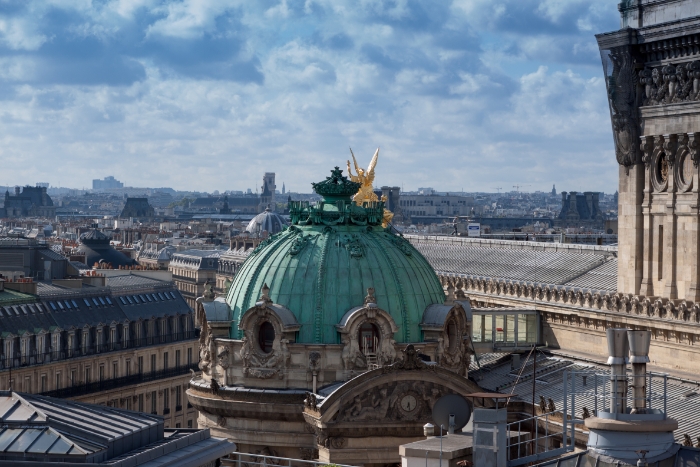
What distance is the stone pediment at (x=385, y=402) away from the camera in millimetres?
64500

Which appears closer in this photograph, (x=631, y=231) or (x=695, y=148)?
(x=695, y=148)

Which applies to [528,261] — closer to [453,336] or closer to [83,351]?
[453,336]

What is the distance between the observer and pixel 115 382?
123 metres

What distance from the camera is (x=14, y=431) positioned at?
179 ft

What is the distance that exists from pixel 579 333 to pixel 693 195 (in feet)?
31.2

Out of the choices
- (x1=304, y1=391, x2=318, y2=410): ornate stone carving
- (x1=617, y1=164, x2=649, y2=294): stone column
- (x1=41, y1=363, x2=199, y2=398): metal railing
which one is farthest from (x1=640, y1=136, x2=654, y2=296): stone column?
(x1=41, y1=363, x2=199, y2=398): metal railing

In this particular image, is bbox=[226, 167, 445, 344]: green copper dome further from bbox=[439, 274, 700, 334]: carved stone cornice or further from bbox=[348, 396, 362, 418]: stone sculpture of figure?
bbox=[439, 274, 700, 334]: carved stone cornice

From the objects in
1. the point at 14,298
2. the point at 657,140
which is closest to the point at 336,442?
the point at 657,140

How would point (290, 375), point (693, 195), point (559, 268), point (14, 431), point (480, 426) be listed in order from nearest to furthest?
point (480, 426) < point (14, 431) < point (290, 375) < point (693, 195) < point (559, 268)

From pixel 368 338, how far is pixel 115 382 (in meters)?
57.9

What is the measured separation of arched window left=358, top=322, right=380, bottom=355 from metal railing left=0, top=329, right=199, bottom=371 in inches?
1908

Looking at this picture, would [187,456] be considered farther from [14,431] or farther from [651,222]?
[651,222]

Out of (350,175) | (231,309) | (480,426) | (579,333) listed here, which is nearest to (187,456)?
(480,426)

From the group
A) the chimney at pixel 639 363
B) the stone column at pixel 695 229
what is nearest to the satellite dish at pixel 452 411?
the chimney at pixel 639 363
